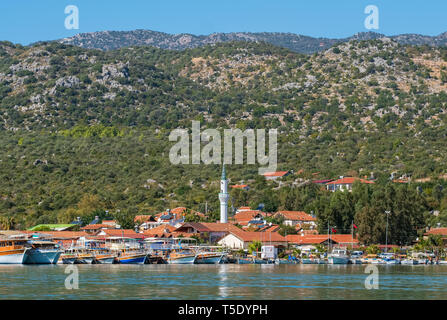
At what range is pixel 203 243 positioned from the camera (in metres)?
109

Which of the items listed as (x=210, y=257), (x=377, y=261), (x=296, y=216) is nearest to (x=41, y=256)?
(x=210, y=257)

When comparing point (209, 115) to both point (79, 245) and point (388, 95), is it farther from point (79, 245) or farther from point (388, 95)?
point (79, 245)

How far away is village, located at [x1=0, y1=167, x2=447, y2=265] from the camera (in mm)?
93875

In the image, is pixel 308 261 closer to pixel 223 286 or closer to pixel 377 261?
pixel 377 261

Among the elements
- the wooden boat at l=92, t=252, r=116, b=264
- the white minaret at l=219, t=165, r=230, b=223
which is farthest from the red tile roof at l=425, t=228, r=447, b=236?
the wooden boat at l=92, t=252, r=116, b=264

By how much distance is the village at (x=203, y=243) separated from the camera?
93.9 m

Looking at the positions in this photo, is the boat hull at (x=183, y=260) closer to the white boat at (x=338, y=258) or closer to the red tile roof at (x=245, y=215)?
the white boat at (x=338, y=258)

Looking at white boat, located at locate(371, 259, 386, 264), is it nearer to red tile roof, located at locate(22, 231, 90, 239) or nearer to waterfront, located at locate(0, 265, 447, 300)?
waterfront, located at locate(0, 265, 447, 300)

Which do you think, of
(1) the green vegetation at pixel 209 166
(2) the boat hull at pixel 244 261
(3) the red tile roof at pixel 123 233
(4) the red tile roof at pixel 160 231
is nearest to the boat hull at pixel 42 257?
(3) the red tile roof at pixel 123 233

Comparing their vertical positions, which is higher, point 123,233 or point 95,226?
point 95,226

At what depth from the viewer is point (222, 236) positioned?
112 m

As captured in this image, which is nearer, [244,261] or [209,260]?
[209,260]

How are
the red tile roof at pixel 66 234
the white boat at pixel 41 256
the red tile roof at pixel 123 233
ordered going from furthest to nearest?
the red tile roof at pixel 123 233, the red tile roof at pixel 66 234, the white boat at pixel 41 256
